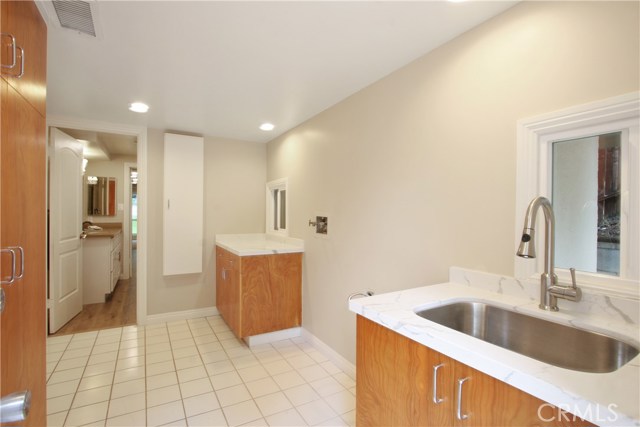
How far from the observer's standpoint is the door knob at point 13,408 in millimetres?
771

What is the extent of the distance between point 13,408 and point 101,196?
5659mm

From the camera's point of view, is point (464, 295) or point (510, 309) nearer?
point (510, 309)

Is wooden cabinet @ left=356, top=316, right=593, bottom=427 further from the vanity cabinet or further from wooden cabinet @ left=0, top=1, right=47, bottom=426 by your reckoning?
the vanity cabinet

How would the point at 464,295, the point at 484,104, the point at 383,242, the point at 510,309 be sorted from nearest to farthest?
the point at 510,309 < the point at 464,295 < the point at 484,104 < the point at 383,242

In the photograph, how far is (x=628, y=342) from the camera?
94cm

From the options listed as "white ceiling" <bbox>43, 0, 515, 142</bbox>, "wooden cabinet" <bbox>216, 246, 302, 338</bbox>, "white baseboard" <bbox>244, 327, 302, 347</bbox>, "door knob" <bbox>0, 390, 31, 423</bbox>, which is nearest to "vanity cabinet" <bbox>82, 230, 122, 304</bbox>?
"white ceiling" <bbox>43, 0, 515, 142</bbox>

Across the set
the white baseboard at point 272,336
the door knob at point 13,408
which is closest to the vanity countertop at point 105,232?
the white baseboard at point 272,336

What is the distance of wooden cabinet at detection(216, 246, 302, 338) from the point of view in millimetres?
2785

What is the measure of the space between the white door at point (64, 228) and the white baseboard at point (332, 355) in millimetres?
2590

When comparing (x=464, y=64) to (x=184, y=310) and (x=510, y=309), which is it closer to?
(x=510, y=309)

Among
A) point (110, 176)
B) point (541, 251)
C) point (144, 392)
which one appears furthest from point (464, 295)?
Result: point (110, 176)

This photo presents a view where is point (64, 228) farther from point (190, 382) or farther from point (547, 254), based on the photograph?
point (547, 254)

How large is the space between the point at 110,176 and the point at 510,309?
20.9 ft

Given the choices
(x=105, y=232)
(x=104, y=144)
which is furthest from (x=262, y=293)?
(x=104, y=144)
